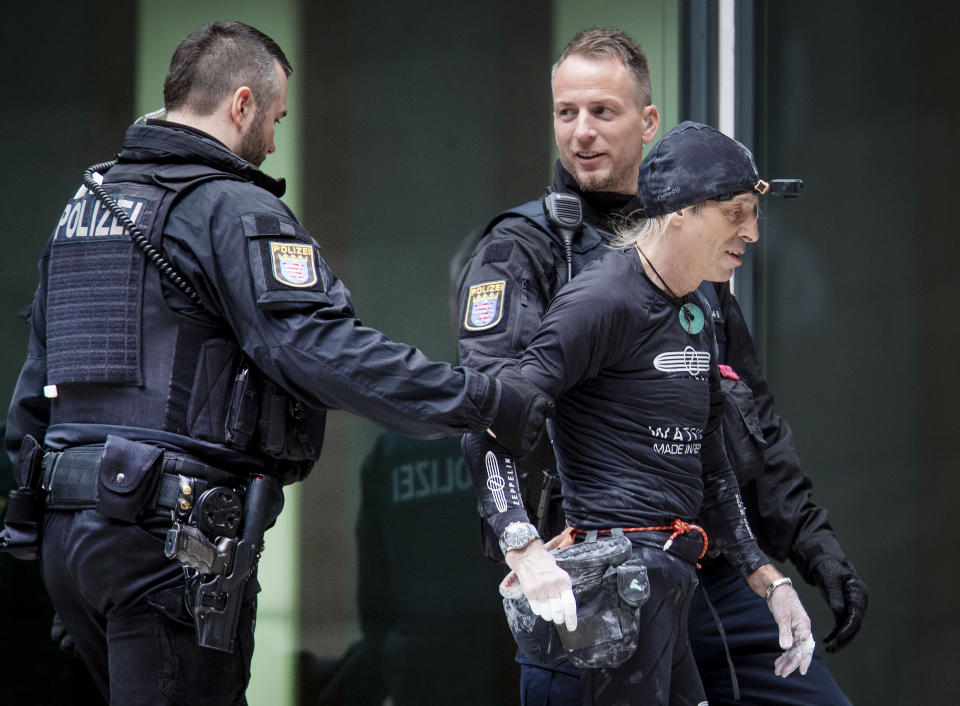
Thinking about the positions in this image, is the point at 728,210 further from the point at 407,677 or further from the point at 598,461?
the point at 407,677

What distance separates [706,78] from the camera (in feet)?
15.1

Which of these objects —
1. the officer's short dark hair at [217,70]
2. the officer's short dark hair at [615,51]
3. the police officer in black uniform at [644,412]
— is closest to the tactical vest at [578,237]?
the police officer in black uniform at [644,412]

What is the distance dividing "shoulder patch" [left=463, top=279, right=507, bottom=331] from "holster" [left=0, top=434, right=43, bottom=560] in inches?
39.1

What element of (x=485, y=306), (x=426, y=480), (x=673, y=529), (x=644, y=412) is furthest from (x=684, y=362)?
(x=426, y=480)

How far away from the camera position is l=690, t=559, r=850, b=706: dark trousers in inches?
126

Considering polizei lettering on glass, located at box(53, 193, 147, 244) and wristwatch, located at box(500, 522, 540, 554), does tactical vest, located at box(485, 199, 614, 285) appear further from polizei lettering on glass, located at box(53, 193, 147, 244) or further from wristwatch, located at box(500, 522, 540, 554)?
polizei lettering on glass, located at box(53, 193, 147, 244)

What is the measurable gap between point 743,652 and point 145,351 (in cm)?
168

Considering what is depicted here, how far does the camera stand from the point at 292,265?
265 centimetres

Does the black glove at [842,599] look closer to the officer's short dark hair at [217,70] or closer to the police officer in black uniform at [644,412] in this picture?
the police officer in black uniform at [644,412]

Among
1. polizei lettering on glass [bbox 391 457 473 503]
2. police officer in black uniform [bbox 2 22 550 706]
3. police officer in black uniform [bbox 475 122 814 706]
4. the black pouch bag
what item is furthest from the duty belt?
polizei lettering on glass [bbox 391 457 473 503]

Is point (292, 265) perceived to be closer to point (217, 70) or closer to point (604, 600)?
point (217, 70)

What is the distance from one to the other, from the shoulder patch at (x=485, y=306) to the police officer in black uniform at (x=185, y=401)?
267 millimetres

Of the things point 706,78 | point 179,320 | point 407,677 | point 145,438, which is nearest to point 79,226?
point 179,320

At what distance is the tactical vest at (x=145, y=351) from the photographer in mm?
2646
